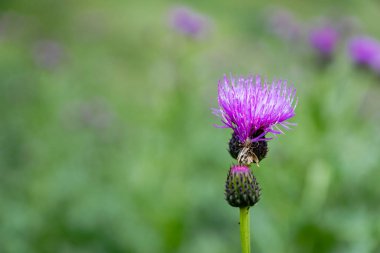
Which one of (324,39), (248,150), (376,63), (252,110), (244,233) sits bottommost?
(244,233)

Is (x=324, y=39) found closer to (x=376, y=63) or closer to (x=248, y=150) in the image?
(x=376, y=63)

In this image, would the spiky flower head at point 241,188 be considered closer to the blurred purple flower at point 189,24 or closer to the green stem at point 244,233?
the green stem at point 244,233

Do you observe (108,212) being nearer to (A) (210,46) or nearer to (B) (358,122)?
(B) (358,122)

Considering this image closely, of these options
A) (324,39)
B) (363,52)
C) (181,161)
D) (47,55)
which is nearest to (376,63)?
(363,52)

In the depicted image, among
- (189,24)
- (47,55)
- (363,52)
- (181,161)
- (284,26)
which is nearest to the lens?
(363,52)

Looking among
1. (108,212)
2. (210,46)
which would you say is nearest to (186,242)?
(108,212)

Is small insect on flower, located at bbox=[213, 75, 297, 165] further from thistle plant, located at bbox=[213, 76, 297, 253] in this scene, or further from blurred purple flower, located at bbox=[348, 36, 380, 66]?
blurred purple flower, located at bbox=[348, 36, 380, 66]
